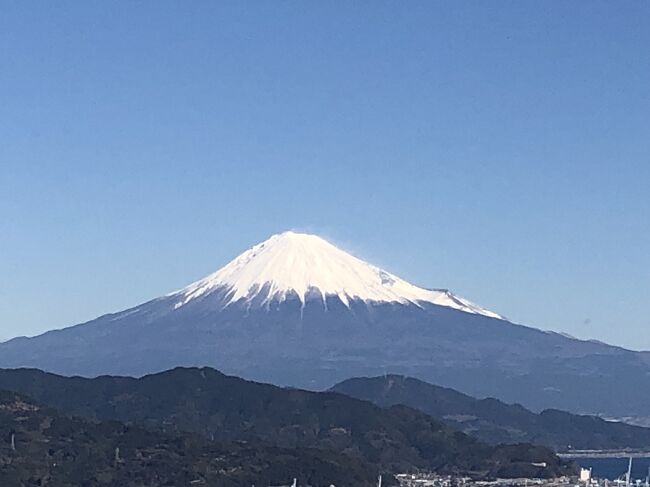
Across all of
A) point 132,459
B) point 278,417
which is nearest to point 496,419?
point 278,417

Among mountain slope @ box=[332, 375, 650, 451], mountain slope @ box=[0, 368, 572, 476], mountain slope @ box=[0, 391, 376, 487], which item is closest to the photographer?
mountain slope @ box=[0, 391, 376, 487]

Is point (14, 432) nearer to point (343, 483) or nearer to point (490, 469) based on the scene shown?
point (343, 483)

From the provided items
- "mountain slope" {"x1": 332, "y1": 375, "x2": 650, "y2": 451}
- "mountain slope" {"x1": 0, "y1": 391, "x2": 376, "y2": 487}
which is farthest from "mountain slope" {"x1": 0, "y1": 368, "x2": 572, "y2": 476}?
"mountain slope" {"x1": 332, "y1": 375, "x2": 650, "y2": 451}

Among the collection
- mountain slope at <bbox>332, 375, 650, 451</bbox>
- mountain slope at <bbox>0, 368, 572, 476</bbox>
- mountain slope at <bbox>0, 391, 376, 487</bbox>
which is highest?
mountain slope at <bbox>332, 375, 650, 451</bbox>

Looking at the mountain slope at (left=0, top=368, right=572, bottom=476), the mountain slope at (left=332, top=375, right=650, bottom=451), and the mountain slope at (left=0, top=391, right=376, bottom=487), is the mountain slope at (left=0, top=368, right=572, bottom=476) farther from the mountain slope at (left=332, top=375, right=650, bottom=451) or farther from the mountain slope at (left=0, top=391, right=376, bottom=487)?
the mountain slope at (left=332, top=375, right=650, bottom=451)

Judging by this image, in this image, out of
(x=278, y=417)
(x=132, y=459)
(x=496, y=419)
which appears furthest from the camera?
(x=496, y=419)

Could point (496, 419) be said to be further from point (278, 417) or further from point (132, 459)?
point (132, 459)

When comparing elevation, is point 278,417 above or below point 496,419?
below

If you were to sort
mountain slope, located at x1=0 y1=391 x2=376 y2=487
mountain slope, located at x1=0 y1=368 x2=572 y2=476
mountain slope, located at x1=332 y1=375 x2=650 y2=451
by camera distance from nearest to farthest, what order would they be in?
mountain slope, located at x1=0 y1=391 x2=376 y2=487
mountain slope, located at x1=0 y1=368 x2=572 y2=476
mountain slope, located at x1=332 y1=375 x2=650 y2=451
